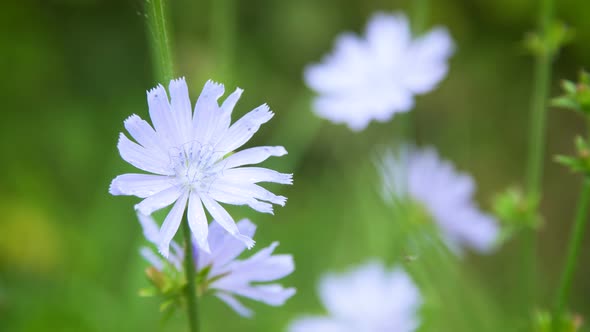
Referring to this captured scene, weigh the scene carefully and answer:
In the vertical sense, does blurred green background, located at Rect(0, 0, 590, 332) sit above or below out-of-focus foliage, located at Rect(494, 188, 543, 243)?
above

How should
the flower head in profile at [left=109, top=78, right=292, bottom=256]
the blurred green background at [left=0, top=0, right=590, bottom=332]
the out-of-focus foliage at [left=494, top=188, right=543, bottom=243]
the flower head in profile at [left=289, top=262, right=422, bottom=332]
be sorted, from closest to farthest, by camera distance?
1. the flower head in profile at [left=109, top=78, right=292, bottom=256]
2. the out-of-focus foliage at [left=494, top=188, right=543, bottom=243]
3. the flower head in profile at [left=289, top=262, right=422, bottom=332]
4. the blurred green background at [left=0, top=0, right=590, bottom=332]

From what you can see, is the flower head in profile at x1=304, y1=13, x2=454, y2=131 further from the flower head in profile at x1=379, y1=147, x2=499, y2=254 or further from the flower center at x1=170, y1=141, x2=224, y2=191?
the flower center at x1=170, y1=141, x2=224, y2=191

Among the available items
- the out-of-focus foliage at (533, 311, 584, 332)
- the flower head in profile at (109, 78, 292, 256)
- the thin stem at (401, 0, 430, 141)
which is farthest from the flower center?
the thin stem at (401, 0, 430, 141)

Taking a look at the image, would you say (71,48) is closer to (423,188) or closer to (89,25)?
(89,25)

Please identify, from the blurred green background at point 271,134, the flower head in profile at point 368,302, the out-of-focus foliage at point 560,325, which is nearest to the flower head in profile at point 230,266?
the out-of-focus foliage at point 560,325

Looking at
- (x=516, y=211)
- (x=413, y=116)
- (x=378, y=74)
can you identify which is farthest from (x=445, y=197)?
(x=413, y=116)

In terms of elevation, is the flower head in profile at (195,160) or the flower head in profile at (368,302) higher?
the flower head in profile at (368,302)

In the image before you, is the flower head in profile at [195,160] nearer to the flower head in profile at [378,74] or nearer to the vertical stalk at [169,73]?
the vertical stalk at [169,73]

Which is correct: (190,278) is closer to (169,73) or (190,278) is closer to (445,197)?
(169,73)
